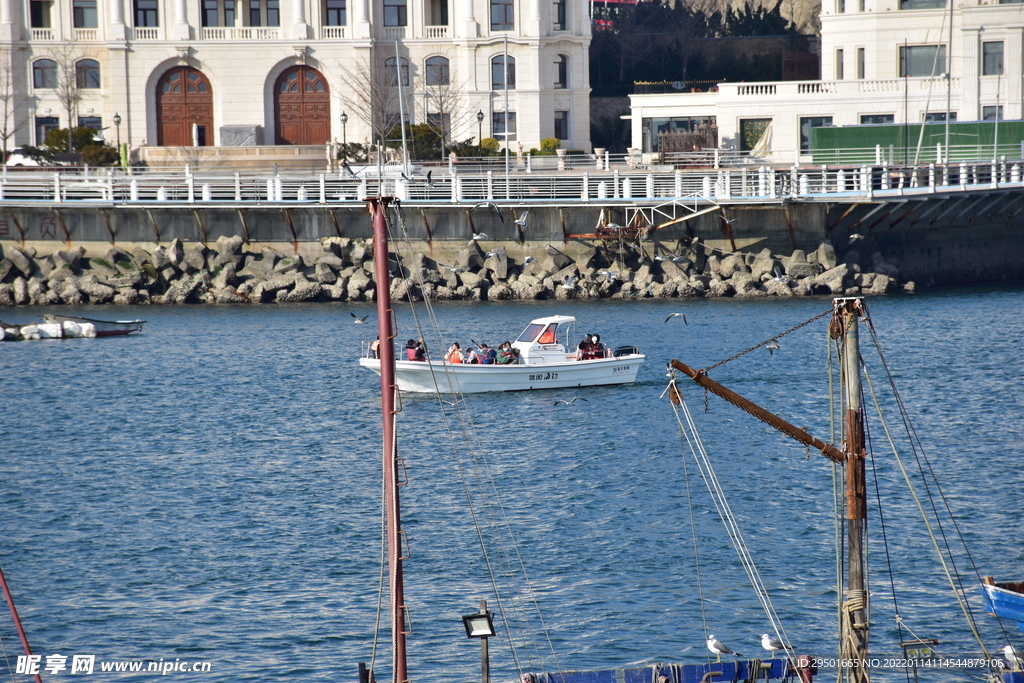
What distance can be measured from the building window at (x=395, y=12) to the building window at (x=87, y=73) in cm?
1940

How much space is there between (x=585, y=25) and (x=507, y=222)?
31.8m

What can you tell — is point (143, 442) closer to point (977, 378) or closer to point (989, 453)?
point (989, 453)

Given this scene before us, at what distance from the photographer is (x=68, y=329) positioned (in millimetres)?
53250

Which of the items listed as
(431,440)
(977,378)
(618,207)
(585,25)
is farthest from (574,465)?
(585,25)

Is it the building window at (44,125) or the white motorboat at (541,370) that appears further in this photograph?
the building window at (44,125)

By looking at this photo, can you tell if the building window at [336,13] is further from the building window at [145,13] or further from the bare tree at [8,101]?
the bare tree at [8,101]

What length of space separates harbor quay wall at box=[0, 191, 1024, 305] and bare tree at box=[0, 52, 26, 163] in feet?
83.5

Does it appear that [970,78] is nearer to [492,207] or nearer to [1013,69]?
[1013,69]

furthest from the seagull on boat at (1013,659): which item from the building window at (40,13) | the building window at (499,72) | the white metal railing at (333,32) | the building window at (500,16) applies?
the building window at (40,13)

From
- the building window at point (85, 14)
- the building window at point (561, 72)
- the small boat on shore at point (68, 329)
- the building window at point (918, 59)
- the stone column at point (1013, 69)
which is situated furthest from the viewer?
the building window at point (561, 72)

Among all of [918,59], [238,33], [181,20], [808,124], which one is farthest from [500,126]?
[918,59]

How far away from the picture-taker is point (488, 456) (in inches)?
1294

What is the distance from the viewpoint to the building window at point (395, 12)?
86.6 meters

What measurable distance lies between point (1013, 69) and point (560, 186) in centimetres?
3179
